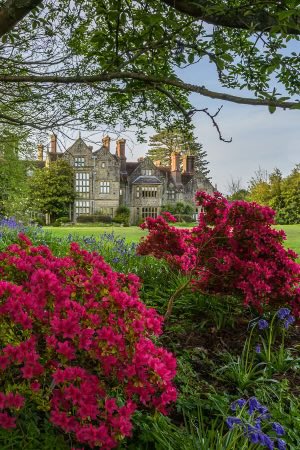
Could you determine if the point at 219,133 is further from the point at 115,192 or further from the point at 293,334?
the point at 115,192

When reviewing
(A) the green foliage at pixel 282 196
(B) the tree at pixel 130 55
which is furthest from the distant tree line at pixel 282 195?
(B) the tree at pixel 130 55

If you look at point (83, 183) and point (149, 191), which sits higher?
point (83, 183)

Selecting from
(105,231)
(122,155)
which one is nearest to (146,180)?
(122,155)

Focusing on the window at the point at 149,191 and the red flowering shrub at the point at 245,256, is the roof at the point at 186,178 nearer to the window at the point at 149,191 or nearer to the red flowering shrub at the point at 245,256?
the window at the point at 149,191

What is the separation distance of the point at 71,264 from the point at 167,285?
8.84 feet

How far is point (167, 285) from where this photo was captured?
5.12 metres

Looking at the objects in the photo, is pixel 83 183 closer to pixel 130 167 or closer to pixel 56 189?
pixel 56 189

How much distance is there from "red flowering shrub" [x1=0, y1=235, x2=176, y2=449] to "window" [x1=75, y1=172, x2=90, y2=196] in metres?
44.3

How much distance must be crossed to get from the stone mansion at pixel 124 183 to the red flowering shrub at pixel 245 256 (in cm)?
4085

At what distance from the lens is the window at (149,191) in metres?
47.6

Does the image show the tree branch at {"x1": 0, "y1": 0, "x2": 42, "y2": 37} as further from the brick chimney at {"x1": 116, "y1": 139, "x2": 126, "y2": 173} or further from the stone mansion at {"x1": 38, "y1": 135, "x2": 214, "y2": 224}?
the brick chimney at {"x1": 116, "y1": 139, "x2": 126, "y2": 173}

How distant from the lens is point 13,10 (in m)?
3.45

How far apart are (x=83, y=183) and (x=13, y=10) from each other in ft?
142

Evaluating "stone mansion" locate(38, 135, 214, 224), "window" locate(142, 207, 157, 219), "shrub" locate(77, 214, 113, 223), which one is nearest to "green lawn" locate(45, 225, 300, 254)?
"shrub" locate(77, 214, 113, 223)
